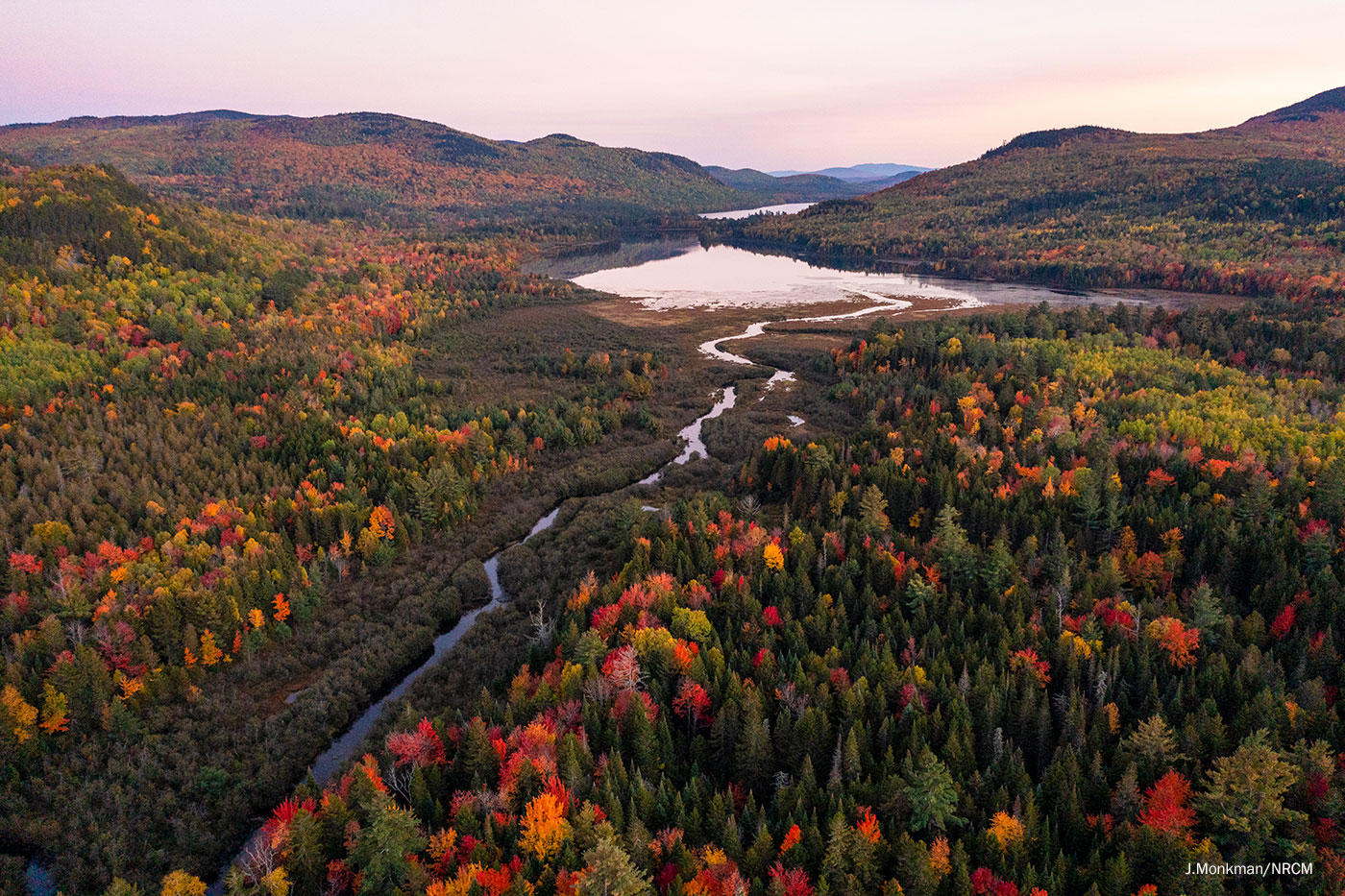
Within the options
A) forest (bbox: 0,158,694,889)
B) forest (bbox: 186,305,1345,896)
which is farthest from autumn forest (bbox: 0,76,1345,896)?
forest (bbox: 0,158,694,889)

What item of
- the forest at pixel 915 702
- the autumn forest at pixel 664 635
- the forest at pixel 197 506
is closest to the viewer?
the forest at pixel 915 702

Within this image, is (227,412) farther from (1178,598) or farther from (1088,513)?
(1178,598)

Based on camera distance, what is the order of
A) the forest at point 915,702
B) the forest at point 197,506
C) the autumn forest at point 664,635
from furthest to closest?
the forest at point 197,506 < the autumn forest at point 664,635 < the forest at point 915,702

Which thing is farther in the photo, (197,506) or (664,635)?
(197,506)

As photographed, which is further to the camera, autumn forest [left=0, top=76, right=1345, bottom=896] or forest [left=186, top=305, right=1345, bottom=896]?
autumn forest [left=0, top=76, right=1345, bottom=896]

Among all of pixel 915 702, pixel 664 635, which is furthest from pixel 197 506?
pixel 915 702

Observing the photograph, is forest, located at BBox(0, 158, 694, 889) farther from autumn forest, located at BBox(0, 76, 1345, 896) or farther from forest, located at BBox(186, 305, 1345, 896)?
forest, located at BBox(186, 305, 1345, 896)

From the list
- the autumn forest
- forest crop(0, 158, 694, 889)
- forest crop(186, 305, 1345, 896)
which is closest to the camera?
forest crop(186, 305, 1345, 896)

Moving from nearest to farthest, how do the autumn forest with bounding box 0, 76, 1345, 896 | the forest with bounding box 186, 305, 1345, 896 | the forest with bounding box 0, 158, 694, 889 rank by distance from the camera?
1. the forest with bounding box 186, 305, 1345, 896
2. the autumn forest with bounding box 0, 76, 1345, 896
3. the forest with bounding box 0, 158, 694, 889

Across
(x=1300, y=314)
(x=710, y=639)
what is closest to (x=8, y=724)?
(x=710, y=639)

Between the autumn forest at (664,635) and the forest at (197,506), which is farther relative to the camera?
the forest at (197,506)

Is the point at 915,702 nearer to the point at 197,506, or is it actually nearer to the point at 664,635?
the point at 664,635

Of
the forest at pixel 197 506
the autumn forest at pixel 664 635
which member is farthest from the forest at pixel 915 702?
the forest at pixel 197 506

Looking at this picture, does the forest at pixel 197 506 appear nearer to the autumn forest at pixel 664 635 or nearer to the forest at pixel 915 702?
the autumn forest at pixel 664 635
